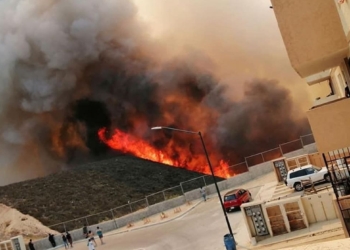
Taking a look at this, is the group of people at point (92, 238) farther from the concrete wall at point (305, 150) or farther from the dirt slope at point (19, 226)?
the concrete wall at point (305, 150)

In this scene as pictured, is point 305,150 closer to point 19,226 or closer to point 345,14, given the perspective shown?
point 19,226

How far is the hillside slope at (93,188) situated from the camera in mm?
39094

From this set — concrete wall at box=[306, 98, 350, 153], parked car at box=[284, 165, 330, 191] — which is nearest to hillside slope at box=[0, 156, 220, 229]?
parked car at box=[284, 165, 330, 191]

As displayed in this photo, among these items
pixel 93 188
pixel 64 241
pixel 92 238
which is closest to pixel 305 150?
pixel 92 238

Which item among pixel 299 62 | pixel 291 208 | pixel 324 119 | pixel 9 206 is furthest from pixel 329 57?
pixel 9 206

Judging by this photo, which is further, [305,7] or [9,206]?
[9,206]

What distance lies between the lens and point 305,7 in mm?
7930

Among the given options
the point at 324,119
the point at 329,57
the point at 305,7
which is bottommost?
the point at 324,119

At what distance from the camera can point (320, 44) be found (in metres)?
7.89

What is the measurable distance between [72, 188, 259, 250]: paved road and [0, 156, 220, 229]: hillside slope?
882 centimetres

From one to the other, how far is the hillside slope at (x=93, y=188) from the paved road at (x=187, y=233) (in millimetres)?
8820

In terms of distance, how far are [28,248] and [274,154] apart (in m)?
21.9

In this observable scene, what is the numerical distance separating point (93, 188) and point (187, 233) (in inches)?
889

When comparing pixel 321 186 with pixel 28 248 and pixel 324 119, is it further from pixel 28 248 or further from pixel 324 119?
pixel 28 248
